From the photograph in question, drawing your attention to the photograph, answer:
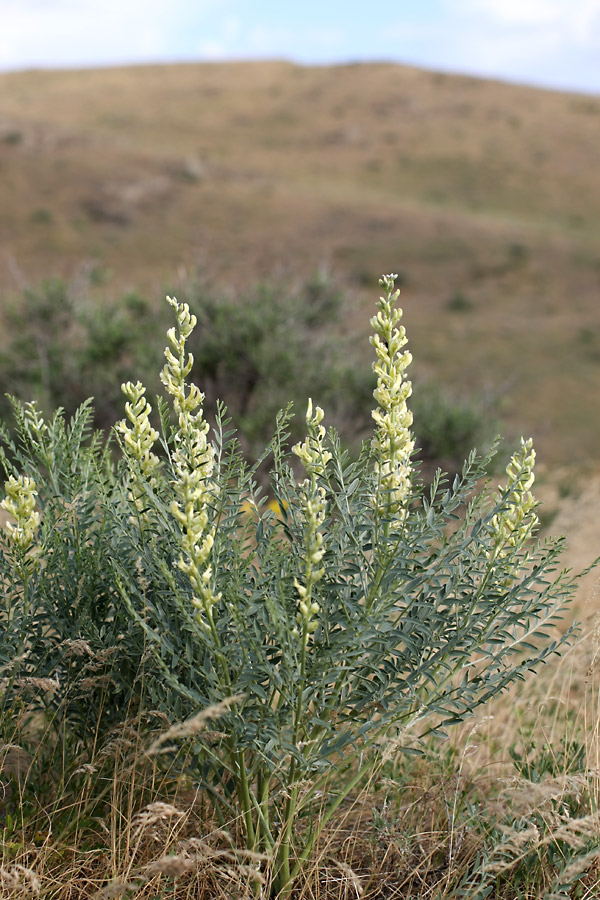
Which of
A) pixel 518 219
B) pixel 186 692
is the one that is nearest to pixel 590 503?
pixel 186 692

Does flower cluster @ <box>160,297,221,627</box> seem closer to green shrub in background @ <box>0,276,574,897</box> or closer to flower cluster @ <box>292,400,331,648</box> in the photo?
green shrub in background @ <box>0,276,574,897</box>

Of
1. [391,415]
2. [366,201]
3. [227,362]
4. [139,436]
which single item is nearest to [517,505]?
[391,415]

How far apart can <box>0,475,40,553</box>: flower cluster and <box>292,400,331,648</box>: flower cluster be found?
27.7 inches

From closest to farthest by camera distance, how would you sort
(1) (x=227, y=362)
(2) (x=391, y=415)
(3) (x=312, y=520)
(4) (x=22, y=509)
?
(3) (x=312, y=520) < (2) (x=391, y=415) < (4) (x=22, y=509) < (1) (x=227, y=362)

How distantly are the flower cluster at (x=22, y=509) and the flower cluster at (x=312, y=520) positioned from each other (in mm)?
702

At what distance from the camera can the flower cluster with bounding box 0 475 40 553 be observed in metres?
2.02

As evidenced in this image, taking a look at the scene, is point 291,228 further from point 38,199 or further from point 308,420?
point 308,420

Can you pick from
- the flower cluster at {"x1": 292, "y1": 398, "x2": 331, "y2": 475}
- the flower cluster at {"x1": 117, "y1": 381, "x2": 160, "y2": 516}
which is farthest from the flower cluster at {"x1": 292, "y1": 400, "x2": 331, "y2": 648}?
the flower cluster at {"x1": 117, "y1": 381, "x2": 160, "y2": 516}

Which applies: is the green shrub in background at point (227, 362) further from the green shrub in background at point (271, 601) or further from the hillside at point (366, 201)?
the green shrub in background at point (271, 601)

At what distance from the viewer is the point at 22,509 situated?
6.68 ft

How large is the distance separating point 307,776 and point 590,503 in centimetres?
574

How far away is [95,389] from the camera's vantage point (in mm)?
8469

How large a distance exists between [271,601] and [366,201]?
3960cm

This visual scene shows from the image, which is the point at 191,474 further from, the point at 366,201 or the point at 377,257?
the point at 366,201
